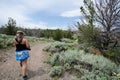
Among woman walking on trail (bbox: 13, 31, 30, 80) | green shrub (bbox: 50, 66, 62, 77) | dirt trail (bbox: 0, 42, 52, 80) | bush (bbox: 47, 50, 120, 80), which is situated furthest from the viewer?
dirt trail (bbox: 0, 42, 52, 80)

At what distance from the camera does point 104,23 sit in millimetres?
11508

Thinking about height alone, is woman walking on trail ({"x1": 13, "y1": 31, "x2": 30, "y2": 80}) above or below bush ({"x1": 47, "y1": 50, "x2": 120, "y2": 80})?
above

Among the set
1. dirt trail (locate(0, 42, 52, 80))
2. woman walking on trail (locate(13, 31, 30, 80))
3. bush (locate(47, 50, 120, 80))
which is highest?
woman walking on trail (locate(13, 31, 30, 80))

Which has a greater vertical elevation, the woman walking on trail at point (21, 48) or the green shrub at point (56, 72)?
the woman walking on trail at point (21, 48)

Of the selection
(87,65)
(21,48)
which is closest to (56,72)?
(87,65)

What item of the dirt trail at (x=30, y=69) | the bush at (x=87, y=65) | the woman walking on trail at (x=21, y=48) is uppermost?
the woman walking on trail at (x=21, y=48)

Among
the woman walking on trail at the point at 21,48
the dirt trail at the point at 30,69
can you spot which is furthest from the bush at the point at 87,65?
the woman walking on trail at the point at 21,48

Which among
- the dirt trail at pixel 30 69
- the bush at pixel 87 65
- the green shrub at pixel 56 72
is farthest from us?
the dirt trail at pixel 30 69

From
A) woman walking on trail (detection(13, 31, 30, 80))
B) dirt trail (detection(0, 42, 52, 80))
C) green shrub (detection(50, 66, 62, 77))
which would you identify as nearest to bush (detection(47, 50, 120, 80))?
green shrub (detection(50, 66, 62, 77))

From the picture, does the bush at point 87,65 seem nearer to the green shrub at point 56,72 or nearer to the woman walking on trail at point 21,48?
the green shrub at point 56,72

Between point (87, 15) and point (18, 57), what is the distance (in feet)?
15.4

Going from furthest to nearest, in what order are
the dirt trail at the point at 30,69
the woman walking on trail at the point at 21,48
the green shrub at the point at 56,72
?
the dirt trail at the point at 30,69 → the green shrub at the point at 56,72 → the woman walking on trail at the point at 21,48

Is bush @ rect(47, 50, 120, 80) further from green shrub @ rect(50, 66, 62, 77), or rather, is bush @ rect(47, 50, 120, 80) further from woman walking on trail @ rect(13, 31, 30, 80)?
woman walking on trail @ rect(13, 31, 30, 80)

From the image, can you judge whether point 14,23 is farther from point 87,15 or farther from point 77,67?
point 77,67
